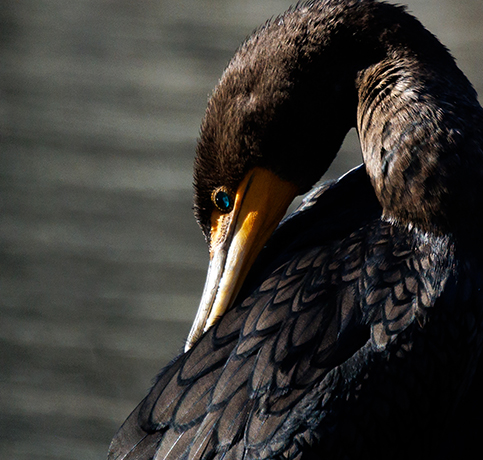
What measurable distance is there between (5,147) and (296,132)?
8.12ft

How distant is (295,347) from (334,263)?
183mm

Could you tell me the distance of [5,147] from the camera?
139 inches

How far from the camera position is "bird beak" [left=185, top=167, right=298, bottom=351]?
1.43 meters

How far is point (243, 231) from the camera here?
1.44 meters

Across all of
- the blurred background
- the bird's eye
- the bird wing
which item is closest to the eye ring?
the bird's eye

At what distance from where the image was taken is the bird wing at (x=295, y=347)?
1.18 meters

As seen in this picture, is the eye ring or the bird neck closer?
the bird neck

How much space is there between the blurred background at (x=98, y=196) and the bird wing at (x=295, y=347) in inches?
80.3

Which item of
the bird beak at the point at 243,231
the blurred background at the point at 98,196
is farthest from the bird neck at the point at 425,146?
the blurred background at the point at 98,196

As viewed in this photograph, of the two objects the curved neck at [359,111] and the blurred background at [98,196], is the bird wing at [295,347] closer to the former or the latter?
the curved neck at [359,111]

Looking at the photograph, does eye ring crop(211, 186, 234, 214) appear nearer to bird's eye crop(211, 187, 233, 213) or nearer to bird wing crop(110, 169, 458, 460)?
→ bird's eye crop(211, 187, 233, 213)

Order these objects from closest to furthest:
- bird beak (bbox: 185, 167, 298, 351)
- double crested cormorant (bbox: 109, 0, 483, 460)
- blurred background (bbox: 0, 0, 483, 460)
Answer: double crested cormorant (bbox: 109, 0, 483, 460) < bird beak (bbox: 185, 167, 298, 351) < blurred background (bbox: 0, 0, 483, 460)

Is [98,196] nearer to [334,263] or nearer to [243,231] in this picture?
[243,231]

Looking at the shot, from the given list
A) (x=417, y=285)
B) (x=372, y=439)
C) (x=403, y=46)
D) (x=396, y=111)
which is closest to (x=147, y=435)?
(x=372, y=439)
